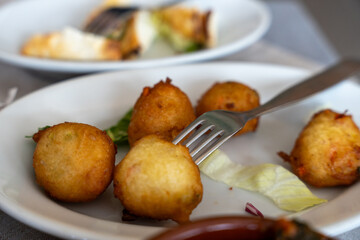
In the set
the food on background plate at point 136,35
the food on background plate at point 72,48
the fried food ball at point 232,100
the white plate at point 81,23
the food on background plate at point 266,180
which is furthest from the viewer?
the food on background plate at point 136,35

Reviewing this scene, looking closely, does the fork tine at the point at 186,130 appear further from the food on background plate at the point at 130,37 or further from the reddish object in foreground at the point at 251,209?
the food on background plate at the point at 130,37

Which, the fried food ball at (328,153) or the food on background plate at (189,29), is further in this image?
the food on background plate at (189,29)

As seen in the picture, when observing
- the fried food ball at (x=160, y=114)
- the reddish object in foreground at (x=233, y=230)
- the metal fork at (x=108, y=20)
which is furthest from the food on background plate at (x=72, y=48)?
the reddish object in foreground at (x=233, y=230)

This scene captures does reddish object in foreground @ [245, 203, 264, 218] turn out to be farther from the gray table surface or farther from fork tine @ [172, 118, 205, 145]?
the gray table surface

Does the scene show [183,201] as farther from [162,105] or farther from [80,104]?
[80,104]

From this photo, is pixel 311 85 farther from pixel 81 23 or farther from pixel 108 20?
pixel 81 23

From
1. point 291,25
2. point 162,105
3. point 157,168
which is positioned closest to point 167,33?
point 291,25
